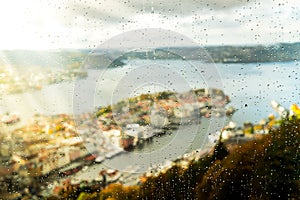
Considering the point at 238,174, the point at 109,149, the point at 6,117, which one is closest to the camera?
the point at 238,174

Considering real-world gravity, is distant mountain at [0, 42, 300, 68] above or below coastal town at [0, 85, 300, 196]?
above

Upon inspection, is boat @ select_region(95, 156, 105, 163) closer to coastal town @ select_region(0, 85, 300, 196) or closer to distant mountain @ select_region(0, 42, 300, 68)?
coastal town @ select_region(0, 85, 300, 196)

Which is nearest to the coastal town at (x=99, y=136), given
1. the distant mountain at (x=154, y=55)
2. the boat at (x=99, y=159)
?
the boat at (x=99, y=159)

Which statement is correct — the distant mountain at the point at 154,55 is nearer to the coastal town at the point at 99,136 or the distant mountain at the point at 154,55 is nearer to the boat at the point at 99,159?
the coastal town at the point at 99,136

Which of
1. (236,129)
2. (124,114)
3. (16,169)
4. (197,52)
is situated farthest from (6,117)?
(236,129)

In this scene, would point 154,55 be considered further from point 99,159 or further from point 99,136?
point 99,159

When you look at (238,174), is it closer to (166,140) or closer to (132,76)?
(166,140)

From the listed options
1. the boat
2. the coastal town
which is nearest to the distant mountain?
the coastal town

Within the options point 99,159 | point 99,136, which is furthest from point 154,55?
point 99,159
